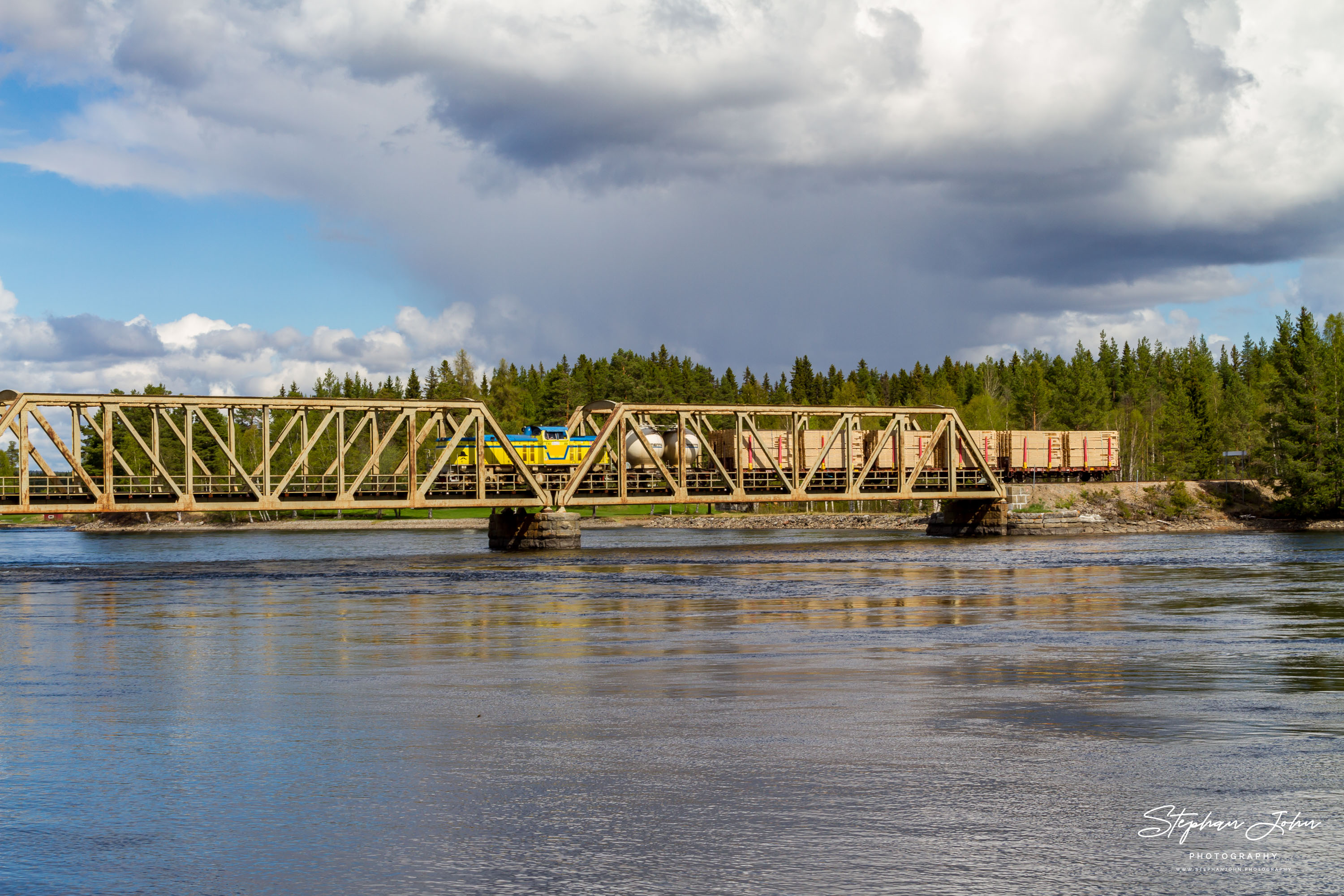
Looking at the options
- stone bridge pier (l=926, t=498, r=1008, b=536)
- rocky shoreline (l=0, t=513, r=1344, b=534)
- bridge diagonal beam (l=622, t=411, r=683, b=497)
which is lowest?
rocky shoreline (l=0, t=513, r=1344, b=534)

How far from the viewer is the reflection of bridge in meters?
58.3

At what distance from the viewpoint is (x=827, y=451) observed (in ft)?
260

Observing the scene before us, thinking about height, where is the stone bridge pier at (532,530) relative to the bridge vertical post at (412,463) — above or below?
below

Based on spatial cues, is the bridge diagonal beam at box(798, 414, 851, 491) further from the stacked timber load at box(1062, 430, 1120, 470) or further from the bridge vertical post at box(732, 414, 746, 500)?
the stacked timber load at box(1062, 430, 1120, 470)

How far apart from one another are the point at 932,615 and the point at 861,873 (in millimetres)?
22673

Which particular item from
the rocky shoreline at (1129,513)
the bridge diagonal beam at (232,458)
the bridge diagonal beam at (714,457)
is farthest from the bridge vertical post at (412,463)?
the bridge diagonal beam at (714,457)

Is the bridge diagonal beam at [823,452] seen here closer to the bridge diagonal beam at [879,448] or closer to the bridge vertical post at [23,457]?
the bridge diagonal beam at [879,448]

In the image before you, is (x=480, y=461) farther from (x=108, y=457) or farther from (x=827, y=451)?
(x=827, y=451)

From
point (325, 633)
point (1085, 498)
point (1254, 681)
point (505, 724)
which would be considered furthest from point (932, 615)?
point (1085, 498)

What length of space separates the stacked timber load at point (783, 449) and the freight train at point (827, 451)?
72mm

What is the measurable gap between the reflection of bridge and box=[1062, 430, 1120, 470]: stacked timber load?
7491mm

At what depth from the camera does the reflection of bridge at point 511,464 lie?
5828 centimetres

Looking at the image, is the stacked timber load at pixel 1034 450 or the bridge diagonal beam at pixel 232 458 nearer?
the bridge diagonal beam at pixel 232 458

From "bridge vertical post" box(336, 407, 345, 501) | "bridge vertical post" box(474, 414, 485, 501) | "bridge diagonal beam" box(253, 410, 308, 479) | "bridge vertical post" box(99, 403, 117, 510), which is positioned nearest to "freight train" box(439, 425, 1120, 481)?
"bridge vertical post" box(474, 414, 485, 501)
